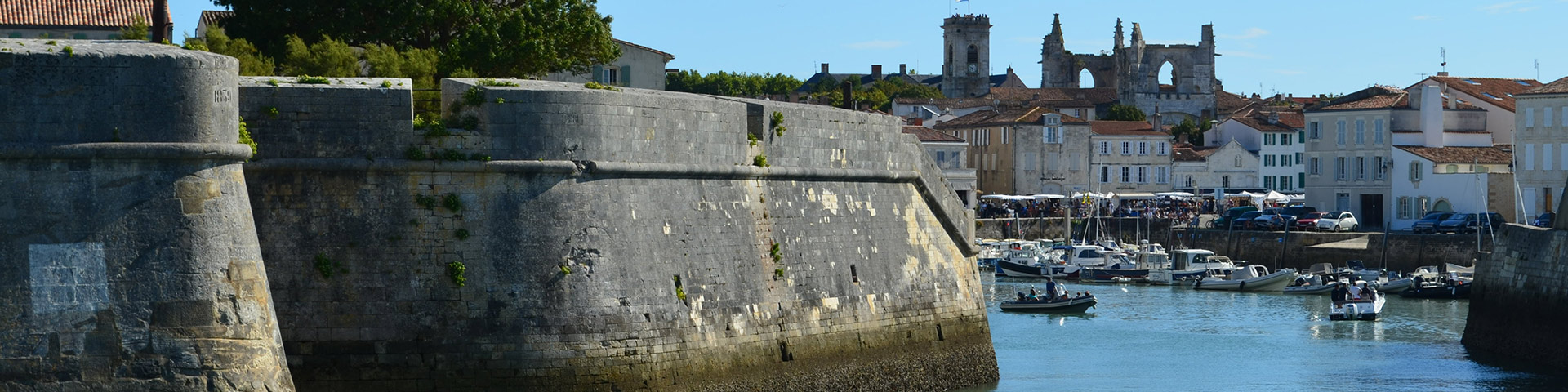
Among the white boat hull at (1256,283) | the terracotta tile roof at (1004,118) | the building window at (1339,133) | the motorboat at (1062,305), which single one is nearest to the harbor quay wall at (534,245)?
the motorboat at (1062,305)

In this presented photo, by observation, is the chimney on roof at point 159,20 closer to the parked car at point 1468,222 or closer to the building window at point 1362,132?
the parked car at point 1468,222

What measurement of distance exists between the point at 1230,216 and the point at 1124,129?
1027 inches

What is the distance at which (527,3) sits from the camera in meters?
37.3

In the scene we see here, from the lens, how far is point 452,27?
37.0 metres

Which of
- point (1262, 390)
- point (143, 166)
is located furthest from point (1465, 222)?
point (143, 166)

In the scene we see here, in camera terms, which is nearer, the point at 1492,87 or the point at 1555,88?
the point at 1555,88

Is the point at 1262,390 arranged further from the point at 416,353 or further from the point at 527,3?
the point at 416,353

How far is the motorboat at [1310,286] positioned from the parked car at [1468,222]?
8348mm

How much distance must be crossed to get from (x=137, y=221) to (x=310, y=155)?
334 centimetres

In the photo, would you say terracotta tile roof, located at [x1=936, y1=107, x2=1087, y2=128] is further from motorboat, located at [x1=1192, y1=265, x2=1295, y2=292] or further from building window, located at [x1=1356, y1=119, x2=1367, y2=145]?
motorboat, located at [x1=1192, y1=265, x2=1295, y2=292]

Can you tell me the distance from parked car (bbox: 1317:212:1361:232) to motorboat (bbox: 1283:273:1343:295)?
39.4 feet

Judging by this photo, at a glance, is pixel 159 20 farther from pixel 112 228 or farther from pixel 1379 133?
pixel 1379 133

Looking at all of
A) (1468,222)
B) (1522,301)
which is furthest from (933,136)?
(1522,301)

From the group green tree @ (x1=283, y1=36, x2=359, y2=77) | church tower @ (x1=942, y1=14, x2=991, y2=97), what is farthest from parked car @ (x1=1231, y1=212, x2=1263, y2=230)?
church tower @ (x1=942, y1=14, x2=991, y2=97)
